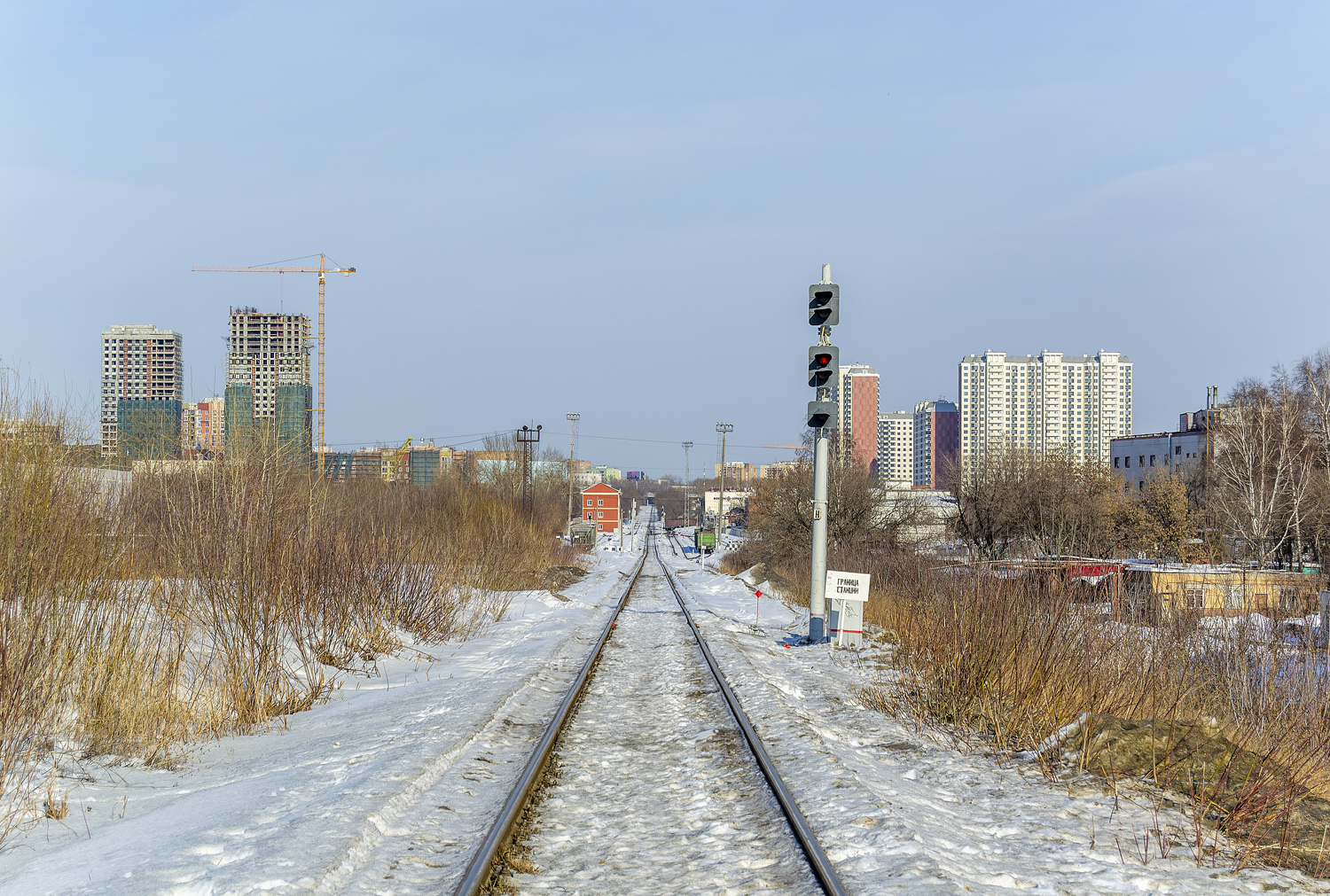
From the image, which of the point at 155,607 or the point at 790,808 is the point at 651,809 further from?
the point at 155,607

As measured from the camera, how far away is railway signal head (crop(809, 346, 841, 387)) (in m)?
15.1

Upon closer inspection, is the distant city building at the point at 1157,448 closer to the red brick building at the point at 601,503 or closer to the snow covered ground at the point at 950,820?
the red brick building at the point at 601,503

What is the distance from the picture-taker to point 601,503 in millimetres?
123188

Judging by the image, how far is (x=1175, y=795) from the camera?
6.69 meters

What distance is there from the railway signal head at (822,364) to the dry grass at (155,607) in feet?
25.7

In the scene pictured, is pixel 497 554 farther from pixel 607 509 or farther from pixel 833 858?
pixel 607 509

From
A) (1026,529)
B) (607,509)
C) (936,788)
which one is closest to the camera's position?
(936,788)

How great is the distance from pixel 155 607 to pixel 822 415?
10011 mm

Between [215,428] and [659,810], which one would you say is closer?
[659,810]

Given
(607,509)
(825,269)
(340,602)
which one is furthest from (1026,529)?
(607,509)

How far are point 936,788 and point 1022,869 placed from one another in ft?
6.03

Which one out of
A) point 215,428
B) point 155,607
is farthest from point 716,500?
point 155,607

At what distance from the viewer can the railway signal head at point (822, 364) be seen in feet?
49.5

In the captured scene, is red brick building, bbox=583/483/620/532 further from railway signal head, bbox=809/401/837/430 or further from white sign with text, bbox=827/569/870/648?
railway signal head, bbox=809/401/837/430
